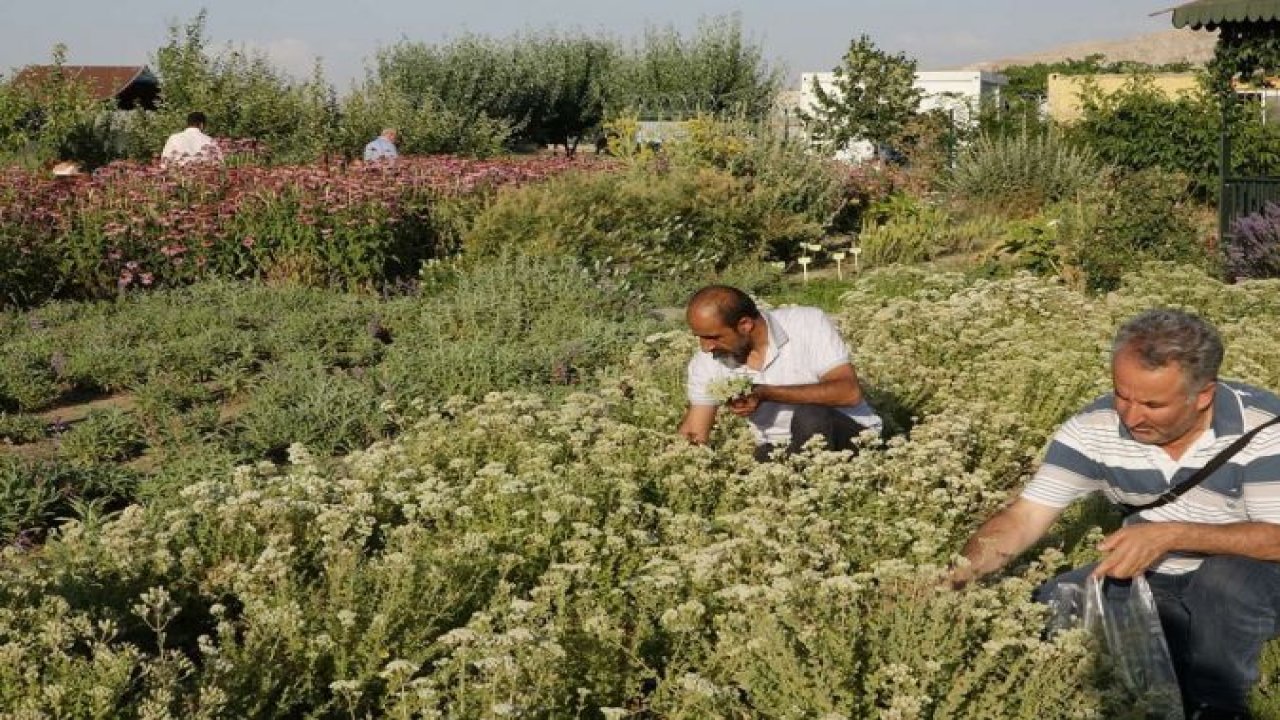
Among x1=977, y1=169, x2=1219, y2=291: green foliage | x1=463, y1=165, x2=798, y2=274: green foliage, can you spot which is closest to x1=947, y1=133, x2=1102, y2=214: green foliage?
x1=463, y1=165, x2=798, y2=274: green foliage

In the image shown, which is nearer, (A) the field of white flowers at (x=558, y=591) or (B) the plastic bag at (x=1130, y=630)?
(A) the field of white flowers at (x=558, y=591)

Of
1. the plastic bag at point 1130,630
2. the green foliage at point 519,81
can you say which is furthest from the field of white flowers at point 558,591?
the green foliage at point 519,81

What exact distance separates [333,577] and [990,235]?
42.2 ft

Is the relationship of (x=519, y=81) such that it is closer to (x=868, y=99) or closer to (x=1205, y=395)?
(x=868, y=99)

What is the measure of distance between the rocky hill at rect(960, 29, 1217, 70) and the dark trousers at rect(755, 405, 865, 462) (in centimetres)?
9702

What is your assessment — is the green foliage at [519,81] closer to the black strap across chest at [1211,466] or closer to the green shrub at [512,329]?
the green shrub at [512,329]

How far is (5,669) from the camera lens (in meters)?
3.48

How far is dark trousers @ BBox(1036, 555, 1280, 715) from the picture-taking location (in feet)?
14.1

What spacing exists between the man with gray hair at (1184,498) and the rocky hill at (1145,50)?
A: 98674mm

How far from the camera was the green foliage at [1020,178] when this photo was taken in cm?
1783

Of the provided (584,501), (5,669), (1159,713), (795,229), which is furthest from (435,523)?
(795,229)

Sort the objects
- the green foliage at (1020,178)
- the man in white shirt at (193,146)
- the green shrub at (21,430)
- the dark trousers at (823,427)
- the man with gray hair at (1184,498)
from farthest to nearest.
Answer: the green foliage at (1020,178), the man in white shirt at (193,146), the green shrub at (21,430), the dark trousers at (823,427), the man with gray hair at (1184,498)

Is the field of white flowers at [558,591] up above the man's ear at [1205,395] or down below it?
below

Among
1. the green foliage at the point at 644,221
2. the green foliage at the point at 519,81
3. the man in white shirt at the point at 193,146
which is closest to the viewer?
the green foliage at the point at 644,221
